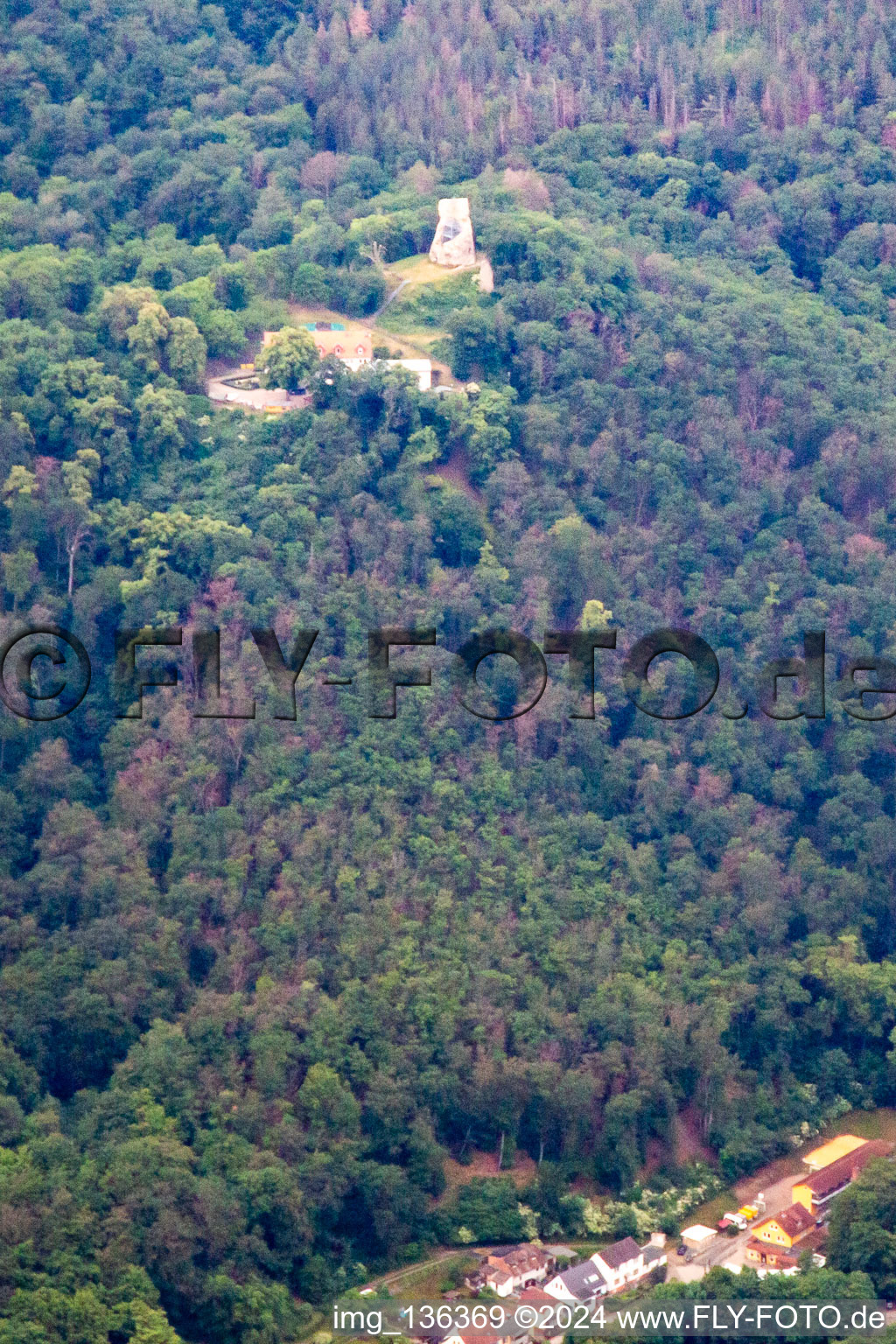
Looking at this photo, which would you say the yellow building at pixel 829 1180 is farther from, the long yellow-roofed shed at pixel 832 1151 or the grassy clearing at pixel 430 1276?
the grassy clearing at pixel 430 1276

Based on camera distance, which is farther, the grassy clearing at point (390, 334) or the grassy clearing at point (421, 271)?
the grassy clearing at point (421, 271)

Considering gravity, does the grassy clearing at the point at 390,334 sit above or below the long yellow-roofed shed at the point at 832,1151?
above

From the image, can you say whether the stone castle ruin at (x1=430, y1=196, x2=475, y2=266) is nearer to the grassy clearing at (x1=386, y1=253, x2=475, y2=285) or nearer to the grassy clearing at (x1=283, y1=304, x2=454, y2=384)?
the grassy clearing at (x1=386, y1=253, x2=475, y2=285)

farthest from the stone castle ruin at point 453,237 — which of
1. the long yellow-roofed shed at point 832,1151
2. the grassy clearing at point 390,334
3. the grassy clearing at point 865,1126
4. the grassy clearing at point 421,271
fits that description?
the long yellow-roofed shed at point 832,1151

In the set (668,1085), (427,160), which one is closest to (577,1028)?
(668,1085)

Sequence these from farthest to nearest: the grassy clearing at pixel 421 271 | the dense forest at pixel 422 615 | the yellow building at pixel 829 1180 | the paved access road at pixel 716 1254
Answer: the grassy clearing at pixel 421 271, the yellow building at pixel 829 1180, the dense forest at pixel 422 615, the paved access road at pixel 716 1254

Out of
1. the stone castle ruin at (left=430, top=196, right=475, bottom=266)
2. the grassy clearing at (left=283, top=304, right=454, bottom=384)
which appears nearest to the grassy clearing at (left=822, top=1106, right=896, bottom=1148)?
the grassy clearing at (left=283, top=304, right=454, bottom=384)
